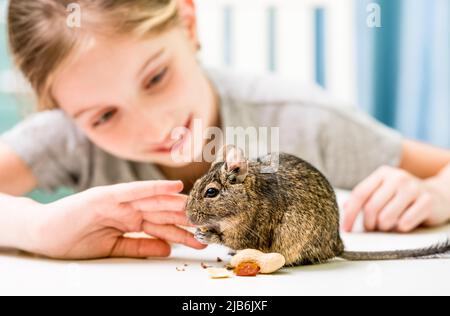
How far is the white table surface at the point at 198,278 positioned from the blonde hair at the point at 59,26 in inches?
12.1

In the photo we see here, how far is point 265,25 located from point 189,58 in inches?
20.6

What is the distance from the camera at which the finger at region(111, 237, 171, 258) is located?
25.9 inches

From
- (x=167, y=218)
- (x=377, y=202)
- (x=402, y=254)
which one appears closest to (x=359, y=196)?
(x=377, y=202)

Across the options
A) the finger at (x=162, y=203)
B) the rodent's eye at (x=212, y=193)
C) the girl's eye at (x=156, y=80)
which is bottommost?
the finger at (x=162, y=203)

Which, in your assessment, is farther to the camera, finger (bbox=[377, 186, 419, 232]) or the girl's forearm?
finger (bbox=[377, 186, 419, 232])

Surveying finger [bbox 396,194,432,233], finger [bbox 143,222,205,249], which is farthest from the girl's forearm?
finger [bbox 396,194,432,233]

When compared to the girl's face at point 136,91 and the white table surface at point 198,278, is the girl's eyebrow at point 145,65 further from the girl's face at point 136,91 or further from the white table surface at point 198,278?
the white table surface at point 198,278

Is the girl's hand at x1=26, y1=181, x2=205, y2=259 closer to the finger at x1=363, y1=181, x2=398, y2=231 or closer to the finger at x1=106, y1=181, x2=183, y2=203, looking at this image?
the finger at x1=106, y1=181, x2=183, y2=203

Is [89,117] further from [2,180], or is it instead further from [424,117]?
[424,117]

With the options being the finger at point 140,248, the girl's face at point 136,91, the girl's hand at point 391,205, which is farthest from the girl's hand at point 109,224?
the girl's hand at point 391,205

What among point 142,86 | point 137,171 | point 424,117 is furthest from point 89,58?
point 424,117

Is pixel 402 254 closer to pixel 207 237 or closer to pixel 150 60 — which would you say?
pixel 207 237

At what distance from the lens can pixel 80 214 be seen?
619mm

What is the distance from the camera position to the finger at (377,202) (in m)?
0.79
